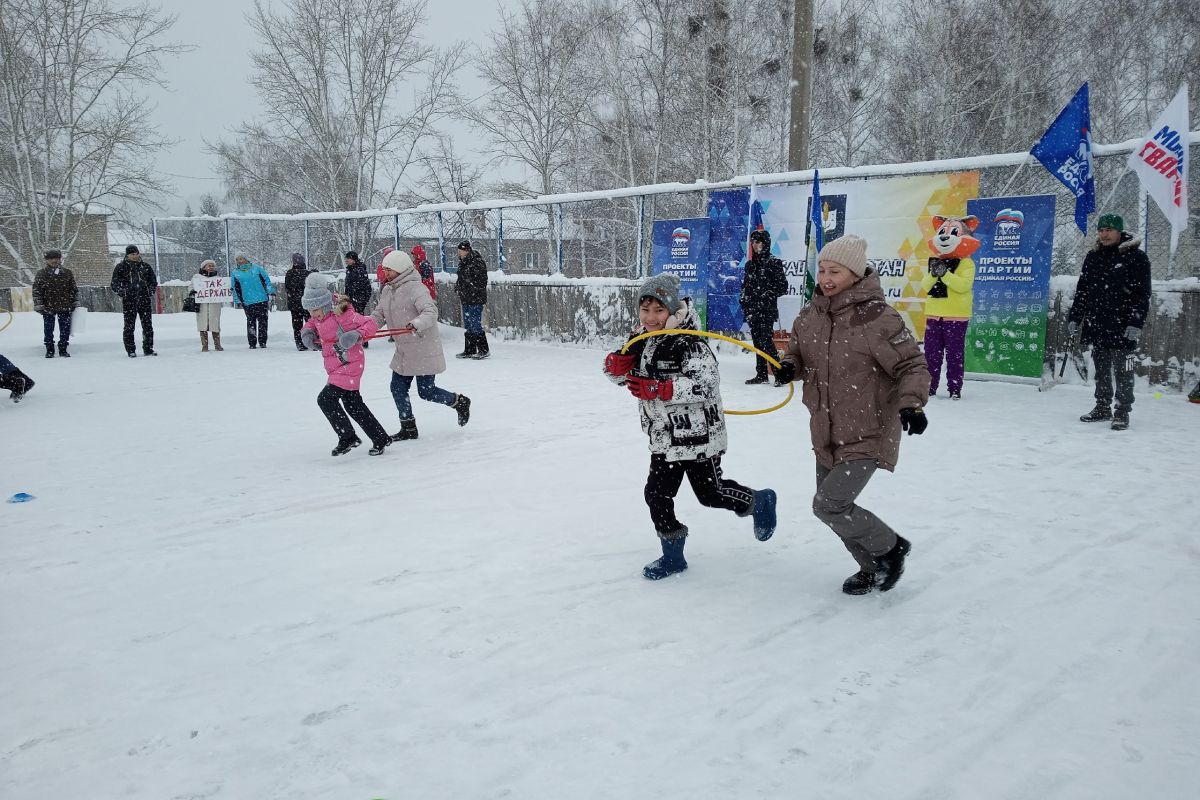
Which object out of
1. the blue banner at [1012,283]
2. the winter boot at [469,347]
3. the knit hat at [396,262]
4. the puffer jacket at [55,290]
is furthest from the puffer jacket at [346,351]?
the puffer jacket at [55,290]

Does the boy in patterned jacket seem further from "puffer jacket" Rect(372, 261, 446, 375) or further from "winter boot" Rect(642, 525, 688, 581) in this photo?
"puffer jacket" Rect(372, 261, 446, 375)

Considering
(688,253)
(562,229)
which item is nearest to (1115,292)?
(688,253)

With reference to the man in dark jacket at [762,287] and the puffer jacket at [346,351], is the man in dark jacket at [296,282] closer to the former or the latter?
the man in dark jacket at [762,287]

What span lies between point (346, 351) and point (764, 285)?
5306 mm

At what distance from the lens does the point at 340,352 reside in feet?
20.9

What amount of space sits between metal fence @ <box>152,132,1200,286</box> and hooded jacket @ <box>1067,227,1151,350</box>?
173cm

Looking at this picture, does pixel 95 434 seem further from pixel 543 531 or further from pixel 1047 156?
pixel 1047 156

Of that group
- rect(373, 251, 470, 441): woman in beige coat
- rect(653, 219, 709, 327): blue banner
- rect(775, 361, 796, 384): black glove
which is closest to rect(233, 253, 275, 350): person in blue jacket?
rect(653, 219, 709, 327): blue banner

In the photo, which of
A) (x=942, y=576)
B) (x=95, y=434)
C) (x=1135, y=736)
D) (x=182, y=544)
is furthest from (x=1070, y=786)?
(x=95, y=434)

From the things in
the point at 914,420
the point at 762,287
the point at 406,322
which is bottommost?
the point at 914,420

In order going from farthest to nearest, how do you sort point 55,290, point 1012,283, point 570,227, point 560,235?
point 570,227, point 560,235, point 55,290, point 1012,283

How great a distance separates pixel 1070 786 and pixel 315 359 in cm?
1284

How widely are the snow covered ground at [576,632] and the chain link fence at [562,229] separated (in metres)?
3.62

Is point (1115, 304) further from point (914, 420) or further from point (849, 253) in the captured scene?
point (914, 420)
